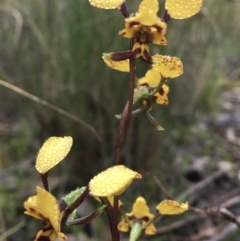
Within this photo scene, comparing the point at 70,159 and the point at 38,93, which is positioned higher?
the point at 38,93

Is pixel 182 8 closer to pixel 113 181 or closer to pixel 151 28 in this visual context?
pixel 151 28

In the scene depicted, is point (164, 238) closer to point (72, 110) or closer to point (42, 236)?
point (72, 110)

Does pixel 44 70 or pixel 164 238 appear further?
pixel 44 70

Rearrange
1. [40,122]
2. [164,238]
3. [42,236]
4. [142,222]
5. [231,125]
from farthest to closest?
[231,125] → [40,122] → [164,238] → [142,222] → [42,236]

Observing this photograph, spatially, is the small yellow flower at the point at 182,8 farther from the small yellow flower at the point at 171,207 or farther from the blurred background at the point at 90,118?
the blurred background at the point at 90,118

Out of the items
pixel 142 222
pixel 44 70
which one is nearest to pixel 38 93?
pixel 44 70

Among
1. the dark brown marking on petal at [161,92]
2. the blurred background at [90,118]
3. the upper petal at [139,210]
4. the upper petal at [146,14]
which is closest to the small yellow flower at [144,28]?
the upper petal at [146,14]

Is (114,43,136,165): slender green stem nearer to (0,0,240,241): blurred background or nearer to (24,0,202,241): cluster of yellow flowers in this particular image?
(24,0,202,241): cluster of yellow flowers
